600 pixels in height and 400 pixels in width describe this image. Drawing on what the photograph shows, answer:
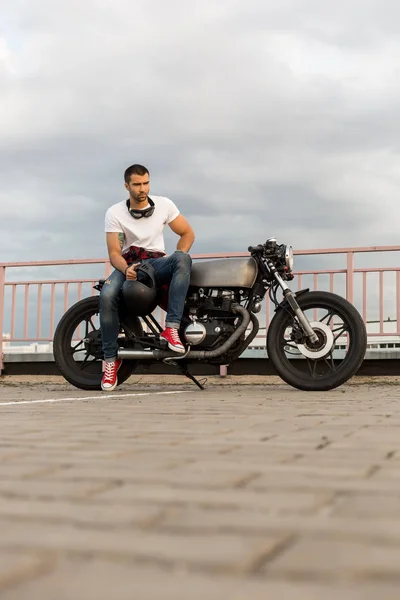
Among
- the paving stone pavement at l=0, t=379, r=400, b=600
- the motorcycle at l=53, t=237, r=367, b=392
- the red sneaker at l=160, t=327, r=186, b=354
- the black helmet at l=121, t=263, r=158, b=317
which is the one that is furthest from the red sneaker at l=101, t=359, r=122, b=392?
the paving stone pavement at l=0, t=379, r=400, b=600

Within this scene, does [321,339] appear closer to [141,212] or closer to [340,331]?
[340,331]

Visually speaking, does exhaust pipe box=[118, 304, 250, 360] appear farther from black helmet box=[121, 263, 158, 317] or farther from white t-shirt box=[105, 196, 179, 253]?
white t-shirt box=[105, 196, 179, 253]

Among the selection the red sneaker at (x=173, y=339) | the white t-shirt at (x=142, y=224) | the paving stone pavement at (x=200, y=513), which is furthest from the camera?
the white t-shirt at (x=142, y=224)

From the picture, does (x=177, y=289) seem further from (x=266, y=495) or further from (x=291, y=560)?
(x=291, y=560)

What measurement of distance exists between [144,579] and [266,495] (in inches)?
22.7

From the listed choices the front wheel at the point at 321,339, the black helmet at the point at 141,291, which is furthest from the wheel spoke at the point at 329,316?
the black helmet at the point at 141,291

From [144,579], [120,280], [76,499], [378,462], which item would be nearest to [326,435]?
[378,462]

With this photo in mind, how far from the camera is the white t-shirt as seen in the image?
5.85 m

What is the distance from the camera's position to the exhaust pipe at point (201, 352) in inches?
219

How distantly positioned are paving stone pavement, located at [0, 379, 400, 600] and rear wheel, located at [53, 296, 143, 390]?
11.2 ft

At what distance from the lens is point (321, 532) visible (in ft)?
3.87

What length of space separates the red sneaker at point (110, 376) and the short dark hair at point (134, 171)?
4.61 ft

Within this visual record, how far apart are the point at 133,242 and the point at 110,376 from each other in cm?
104

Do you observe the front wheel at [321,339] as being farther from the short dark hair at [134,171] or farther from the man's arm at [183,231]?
the short dark hair at [134,171]
